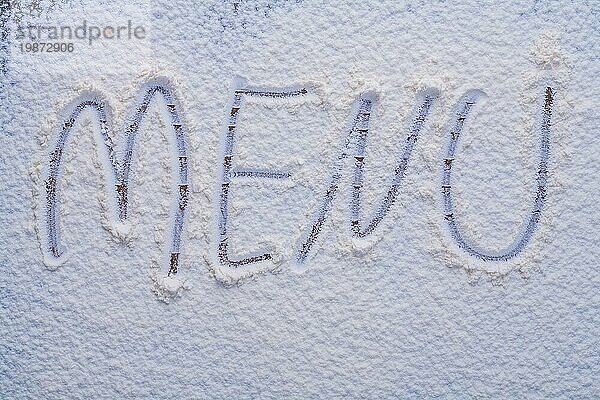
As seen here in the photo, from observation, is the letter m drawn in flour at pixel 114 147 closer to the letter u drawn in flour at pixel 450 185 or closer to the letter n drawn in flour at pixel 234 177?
the letter n drawn in flour at pixel 234 177

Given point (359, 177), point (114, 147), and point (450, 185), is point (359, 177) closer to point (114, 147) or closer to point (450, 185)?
point (450, 185)

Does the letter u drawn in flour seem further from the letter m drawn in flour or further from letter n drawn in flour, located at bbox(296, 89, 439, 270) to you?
the letter m drawn in flour

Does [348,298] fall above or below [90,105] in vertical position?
below

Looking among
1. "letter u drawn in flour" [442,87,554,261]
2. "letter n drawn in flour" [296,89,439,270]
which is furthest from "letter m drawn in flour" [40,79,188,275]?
"letter u drawn in flour" [442,87,554,261]

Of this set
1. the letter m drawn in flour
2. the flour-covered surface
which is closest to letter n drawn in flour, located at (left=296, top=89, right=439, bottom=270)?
the flour-covered surface

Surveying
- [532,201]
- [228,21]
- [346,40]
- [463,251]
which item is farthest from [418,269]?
[228,21]

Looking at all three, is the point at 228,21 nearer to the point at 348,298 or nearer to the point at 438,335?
the point at 348,298

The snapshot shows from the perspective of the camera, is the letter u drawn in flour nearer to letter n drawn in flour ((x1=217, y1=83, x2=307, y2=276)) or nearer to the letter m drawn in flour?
letter n drawn in flour ((x1=217, y1=83, x2=307, y2=276))
